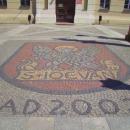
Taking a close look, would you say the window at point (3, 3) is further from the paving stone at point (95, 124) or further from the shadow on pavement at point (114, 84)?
the paving stone at point (95, 124)

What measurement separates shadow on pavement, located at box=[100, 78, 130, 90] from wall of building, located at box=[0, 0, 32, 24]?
16.2 m

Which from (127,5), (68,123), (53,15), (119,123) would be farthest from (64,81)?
(127,5)

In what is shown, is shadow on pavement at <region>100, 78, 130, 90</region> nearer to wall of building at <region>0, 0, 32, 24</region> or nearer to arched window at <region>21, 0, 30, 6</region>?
wall of building at <region>0, 0, 32, 24</region>

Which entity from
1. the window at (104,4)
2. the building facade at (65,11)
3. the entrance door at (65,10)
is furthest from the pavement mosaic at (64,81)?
the window at (104,4)

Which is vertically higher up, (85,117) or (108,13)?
(108,13)

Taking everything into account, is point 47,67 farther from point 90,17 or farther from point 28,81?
point 90,17

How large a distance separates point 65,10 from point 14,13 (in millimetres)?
5227

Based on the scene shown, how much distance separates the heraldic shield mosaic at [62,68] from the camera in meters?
6.52

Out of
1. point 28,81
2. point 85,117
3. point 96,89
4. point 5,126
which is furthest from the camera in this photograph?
point 28,81

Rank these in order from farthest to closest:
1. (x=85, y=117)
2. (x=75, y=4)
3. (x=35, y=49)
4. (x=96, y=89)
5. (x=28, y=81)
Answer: (x=75, y=4) → (x=35, y=49) → (x=28, y=81) → (x=96, y=89) → (x=85, y=117)

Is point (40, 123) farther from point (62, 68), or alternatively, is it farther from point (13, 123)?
A: point (62, 68)

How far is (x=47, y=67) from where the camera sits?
26.4 ft

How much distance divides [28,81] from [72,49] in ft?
15.1

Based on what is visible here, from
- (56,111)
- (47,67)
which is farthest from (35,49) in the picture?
(56,111)
